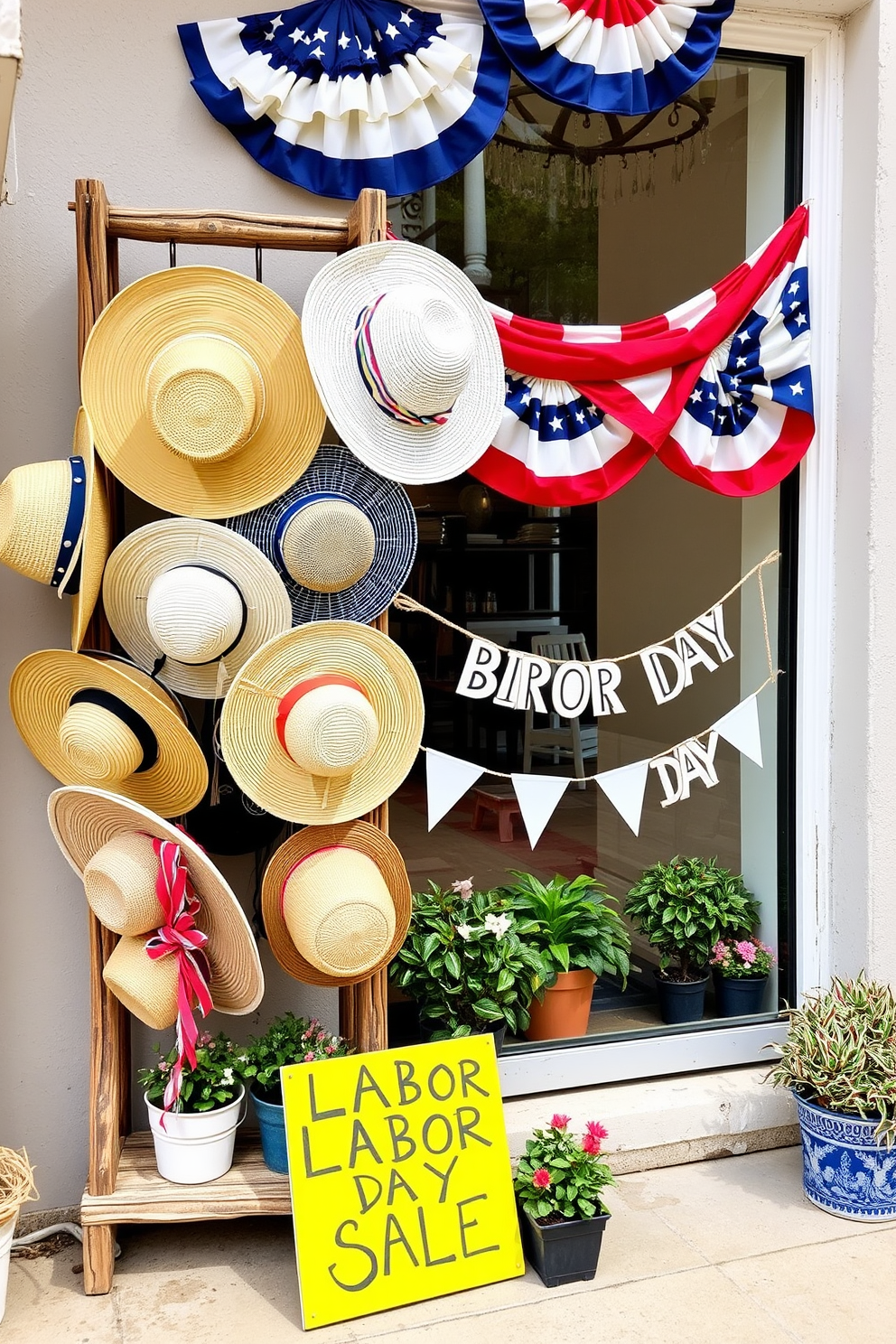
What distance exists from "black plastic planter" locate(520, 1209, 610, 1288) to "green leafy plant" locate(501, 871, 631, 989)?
2.38 ft

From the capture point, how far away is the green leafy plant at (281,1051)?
2586mm

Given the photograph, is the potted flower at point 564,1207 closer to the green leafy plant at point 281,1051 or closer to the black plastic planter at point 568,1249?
the black plastic planter at point 568,1249

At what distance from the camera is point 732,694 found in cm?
345

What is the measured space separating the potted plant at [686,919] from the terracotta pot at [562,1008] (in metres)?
0.31

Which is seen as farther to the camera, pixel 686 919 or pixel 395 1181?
pixel 686 919

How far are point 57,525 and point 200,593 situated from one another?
33 cm

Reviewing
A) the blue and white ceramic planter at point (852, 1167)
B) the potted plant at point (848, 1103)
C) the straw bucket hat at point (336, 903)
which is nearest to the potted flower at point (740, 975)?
the potted plant at point (848, 1103)

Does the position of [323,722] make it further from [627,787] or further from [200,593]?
[627,787]

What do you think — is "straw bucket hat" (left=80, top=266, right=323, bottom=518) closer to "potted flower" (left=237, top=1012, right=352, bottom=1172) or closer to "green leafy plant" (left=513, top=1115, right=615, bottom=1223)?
"potted flower" (left=237, top=1012, right=352, bottom=1172)

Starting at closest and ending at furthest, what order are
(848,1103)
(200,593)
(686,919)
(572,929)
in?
(200,593)
(848,1103)
(572,929)
(686,919)

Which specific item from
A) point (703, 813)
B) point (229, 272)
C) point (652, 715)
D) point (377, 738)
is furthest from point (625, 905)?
point (229, 272)

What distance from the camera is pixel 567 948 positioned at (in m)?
3.12

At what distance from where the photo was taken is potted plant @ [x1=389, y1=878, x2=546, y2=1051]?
2.92 meters

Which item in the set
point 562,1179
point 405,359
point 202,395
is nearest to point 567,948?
point 562,1179
